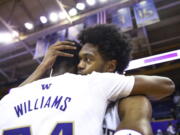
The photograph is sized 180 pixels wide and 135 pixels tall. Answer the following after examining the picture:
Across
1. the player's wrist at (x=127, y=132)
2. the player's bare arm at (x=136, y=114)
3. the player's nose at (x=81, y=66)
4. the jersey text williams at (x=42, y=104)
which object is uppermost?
the player's nose at (x=81, y=66)

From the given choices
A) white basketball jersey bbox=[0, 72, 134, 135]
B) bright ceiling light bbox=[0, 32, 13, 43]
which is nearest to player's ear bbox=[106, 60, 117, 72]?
white basketball jersey bbox=[0, 72, 134, 135]

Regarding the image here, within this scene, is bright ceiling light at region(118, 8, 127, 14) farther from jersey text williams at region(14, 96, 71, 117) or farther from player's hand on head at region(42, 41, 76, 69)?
jersey text williams at region(14, 96, 71, 117)

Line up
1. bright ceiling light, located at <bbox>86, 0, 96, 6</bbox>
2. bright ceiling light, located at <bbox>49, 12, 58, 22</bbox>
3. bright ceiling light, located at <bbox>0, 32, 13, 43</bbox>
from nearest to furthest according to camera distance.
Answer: bright ceiling light, located at <bbox>86, 0, 96, 6</bbox> < bright ceiling light, located at <bbox>49, 12, 58, 22</bbox> < bright ceiling light, located at <bbox>0, 32, 13, 43</bbox>

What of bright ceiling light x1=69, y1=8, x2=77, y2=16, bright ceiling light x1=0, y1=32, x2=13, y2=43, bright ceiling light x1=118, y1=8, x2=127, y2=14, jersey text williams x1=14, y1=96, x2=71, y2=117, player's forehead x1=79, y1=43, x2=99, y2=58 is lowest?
jersey text williams x1=14, y1=96, x2=71, y2=117

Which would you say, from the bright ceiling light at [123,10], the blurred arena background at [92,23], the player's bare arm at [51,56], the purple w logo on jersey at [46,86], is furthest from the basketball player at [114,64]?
the bright ceiling light at [123,10]

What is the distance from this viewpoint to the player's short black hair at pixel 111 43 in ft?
3.84

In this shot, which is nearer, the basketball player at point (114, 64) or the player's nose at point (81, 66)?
the basketball player at point (114, 64)

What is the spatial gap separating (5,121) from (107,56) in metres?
0.61

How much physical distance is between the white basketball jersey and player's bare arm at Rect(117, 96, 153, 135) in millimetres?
39

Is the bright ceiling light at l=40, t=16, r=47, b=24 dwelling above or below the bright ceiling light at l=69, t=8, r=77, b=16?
above

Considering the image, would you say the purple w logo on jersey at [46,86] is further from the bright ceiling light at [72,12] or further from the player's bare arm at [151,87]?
the bright ceiling light at [72,12]

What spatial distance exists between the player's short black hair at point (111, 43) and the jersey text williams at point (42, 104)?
441 mm

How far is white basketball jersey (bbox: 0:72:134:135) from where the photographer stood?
2.27ft

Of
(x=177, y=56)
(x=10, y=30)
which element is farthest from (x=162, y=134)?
(x=10, y=30)
